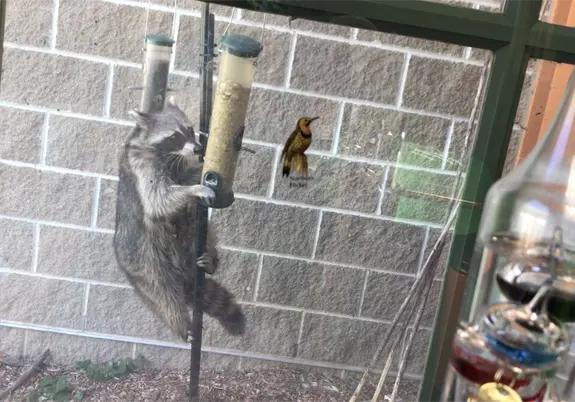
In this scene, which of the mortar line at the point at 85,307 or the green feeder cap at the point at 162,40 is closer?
the green feeder cap at the point at 162,40

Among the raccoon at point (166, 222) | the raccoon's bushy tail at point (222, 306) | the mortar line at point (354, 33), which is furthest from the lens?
the raccoon's bushy tail at point (222, 306)

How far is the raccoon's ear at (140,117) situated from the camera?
0.84m

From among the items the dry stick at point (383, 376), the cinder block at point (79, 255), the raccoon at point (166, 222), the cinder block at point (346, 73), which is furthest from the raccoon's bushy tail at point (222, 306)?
the cinder block at point (346, 73)

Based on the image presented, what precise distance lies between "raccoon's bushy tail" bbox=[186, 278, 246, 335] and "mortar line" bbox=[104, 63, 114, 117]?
302 mm

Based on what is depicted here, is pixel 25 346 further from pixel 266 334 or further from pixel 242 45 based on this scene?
pixel 242 45

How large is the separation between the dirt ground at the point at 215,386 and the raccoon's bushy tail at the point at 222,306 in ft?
0.26

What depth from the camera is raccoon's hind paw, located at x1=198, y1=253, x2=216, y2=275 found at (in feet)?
3.06

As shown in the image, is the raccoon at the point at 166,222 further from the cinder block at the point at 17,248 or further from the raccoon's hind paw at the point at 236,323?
the cinder block at the point at 17,248

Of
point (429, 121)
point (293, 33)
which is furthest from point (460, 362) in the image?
point (293, 33)

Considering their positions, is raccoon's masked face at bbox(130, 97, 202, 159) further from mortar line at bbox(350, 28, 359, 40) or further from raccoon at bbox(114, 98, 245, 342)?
mortar line at bbox(350, 28, 359, 40)

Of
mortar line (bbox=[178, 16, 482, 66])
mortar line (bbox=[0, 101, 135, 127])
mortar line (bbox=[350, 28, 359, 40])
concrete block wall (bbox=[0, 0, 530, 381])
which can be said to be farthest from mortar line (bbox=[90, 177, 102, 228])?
mortar line (bbox=[350, 28, 359, 40])

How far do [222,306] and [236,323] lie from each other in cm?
5

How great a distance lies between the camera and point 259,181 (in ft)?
2.88

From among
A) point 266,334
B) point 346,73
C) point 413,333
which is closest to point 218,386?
point 266,334
